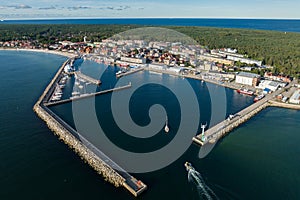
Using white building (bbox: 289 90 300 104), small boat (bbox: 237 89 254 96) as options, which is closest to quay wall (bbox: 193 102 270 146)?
small boat (bbox: 237 89 254 96)

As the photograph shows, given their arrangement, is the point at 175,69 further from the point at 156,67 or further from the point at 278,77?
the point at 278,77

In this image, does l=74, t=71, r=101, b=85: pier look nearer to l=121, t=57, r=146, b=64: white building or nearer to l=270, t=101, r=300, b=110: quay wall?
l=121, t=57, r=146, b=64: white building

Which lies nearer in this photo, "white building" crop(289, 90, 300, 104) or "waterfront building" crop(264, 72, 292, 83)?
"white building" crop(289, 90, 300, 104)

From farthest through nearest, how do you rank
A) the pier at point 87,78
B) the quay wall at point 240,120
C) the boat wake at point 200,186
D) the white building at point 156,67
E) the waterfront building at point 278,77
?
1. the white building at point 156,67
2. the pier at point 87,78
3. the waterfront building at point 278,77
4. the quay wall at point 240,120
5. the boat wake at point 200,186

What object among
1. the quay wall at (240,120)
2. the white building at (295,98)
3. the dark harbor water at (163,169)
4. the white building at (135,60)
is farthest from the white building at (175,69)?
the white building at (295,98)

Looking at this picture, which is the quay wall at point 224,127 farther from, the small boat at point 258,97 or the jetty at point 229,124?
the small boat at point 258,97

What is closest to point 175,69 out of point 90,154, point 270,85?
point 270,85

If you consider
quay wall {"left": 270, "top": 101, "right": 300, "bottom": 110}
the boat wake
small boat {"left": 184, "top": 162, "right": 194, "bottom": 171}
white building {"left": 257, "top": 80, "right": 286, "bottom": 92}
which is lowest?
the boat wake

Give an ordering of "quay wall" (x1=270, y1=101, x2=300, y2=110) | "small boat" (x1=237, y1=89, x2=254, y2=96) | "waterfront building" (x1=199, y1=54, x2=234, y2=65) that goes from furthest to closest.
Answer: "waterfront building" (x1=199, y1=54, x2=234, y2=65) → "small boat" (x1=237, y1=89, x2=254, y2=96) → "quay wall" (x1=270, y1=101, x2=300, y2=110)
